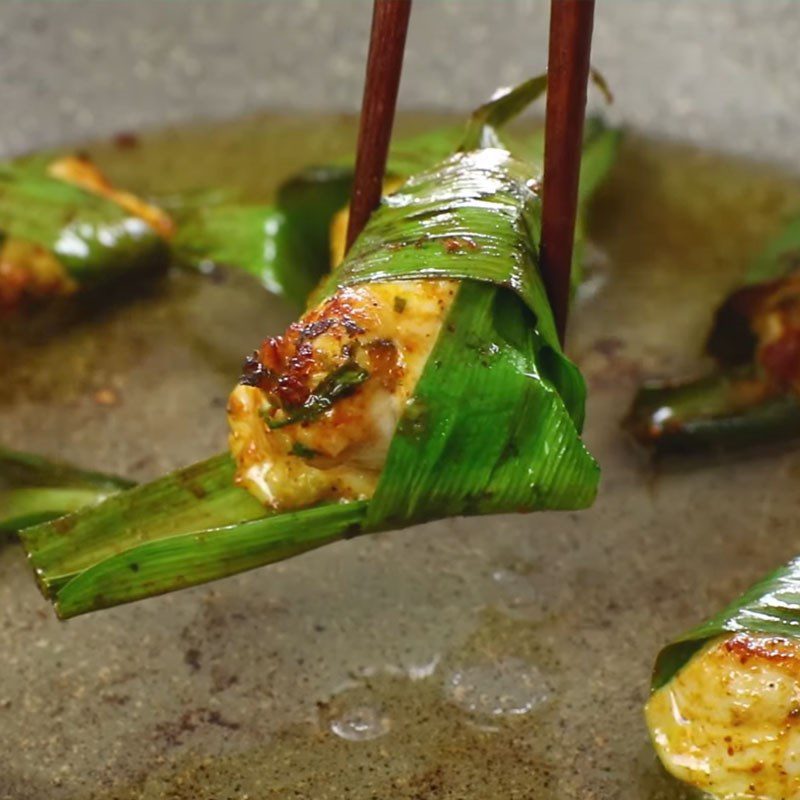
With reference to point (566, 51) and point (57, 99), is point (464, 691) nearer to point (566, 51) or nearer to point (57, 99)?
point (566, 51)

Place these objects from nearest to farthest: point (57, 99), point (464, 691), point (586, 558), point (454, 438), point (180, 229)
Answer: point (454, 438) < point (464, 691) < point (586, 558) < point (180, 229) < point (57, 99)

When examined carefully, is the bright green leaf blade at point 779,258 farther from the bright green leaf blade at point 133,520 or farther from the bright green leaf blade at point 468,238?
the bright green leaf blade at point 133,520

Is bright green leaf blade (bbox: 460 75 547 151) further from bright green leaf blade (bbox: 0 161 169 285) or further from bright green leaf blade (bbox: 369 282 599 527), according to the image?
bright green leaf blade (bbox: 0 161 169 285)

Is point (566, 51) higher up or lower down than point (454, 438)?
higher up

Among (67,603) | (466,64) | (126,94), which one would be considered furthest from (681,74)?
(67,603)

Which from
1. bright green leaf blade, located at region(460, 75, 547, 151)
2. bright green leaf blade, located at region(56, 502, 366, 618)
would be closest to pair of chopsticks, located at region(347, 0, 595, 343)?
bright green leaf blade, located at region(460, 75, 547, 151)

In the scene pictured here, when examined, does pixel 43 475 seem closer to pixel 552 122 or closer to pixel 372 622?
pixel 372 622
